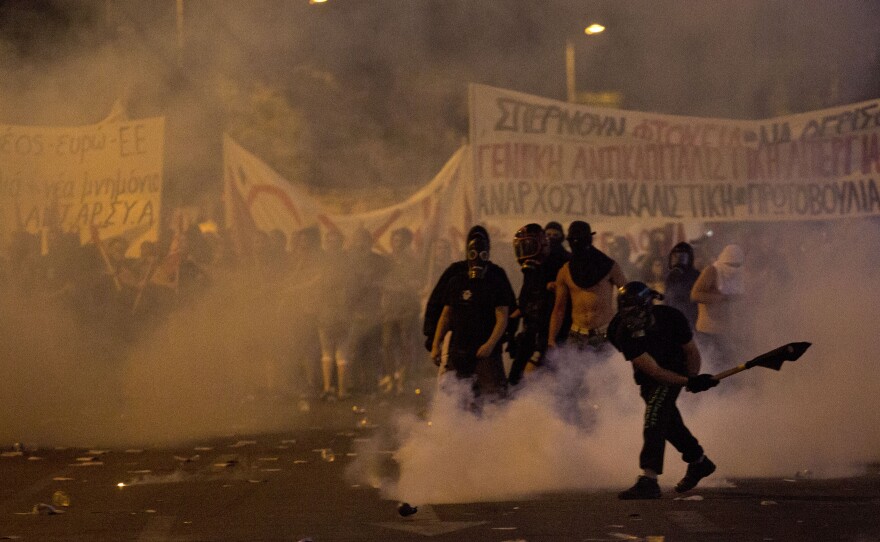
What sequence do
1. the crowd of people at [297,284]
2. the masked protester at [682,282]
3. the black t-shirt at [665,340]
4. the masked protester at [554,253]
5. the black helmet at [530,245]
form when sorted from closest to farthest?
the black t-shirt at [665,340] < the black helmet at [530,245] < the masked protester at [554,253] < the masked protester at [682,282] < the crowd of people at [297,284]

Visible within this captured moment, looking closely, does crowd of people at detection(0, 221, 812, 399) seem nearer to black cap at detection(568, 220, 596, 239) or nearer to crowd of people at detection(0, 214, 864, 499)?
crowd of people at detection(0, 214, 864, 499)

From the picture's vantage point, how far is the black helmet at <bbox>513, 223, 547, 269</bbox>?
31.9 ft

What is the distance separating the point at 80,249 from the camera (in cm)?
1504

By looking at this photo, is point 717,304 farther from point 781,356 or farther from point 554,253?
point 781,356

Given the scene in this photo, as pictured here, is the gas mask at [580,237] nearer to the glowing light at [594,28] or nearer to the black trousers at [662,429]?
the black trousers at [662,429]

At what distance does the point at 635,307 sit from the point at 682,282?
3.91 meters

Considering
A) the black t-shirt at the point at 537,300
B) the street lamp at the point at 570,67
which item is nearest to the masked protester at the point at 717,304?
the black t-shirt at the point at 537,300

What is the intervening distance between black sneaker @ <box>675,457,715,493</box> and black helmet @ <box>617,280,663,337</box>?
2.28 feet

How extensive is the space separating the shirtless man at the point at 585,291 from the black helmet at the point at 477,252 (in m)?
0.48

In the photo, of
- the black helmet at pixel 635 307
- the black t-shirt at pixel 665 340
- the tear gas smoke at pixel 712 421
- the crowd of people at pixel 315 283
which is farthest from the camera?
the crowd of people at pixel 315 283

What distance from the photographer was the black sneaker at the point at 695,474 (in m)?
8.02

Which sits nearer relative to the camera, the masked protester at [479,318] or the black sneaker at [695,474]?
the black sneaker at [695,474]

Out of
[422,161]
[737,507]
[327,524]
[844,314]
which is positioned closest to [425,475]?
[327,524]

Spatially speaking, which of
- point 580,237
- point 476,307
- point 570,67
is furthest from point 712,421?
point 570,67
